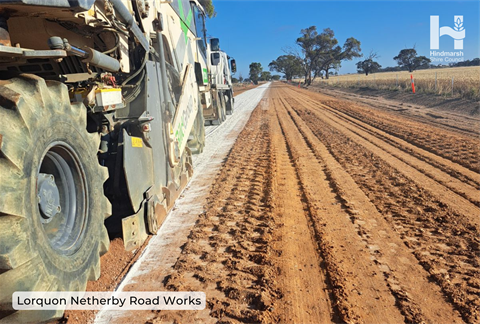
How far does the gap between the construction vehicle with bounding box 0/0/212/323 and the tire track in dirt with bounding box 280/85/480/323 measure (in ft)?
9.93

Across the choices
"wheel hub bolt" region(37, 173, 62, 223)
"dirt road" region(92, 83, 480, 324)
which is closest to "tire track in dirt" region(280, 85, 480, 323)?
"dirt road" region(92, 83, 480, 324)

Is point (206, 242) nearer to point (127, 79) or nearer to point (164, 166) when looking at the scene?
point (164, 166)

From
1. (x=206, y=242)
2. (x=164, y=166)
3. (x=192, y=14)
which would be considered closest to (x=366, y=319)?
(x=206, y=242)

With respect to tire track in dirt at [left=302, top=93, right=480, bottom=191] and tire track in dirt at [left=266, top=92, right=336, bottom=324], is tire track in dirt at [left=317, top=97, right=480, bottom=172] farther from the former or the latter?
tire track in dirt at [left=266, top=92, right=336, bottom=324]

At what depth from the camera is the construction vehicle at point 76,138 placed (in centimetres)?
209

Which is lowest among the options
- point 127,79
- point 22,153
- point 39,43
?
point 22,153

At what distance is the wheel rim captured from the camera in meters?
2.54

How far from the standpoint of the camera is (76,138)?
277cm

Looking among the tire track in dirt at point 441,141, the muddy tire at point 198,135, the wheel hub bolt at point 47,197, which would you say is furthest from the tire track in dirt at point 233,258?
the tire track in dirt at point 441,141

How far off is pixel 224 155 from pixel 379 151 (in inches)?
151

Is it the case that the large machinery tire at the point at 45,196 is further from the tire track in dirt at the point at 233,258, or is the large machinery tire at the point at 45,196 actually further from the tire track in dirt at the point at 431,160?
the tire track in dirt at the point at 431,160

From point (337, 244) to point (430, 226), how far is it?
1.31 m

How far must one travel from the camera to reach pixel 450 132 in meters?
11.2
